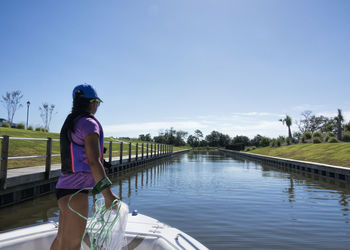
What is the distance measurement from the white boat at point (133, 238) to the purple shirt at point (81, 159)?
76 cm

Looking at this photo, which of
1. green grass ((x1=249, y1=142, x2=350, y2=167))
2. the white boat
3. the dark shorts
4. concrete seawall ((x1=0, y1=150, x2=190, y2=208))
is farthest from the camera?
green grass ((x1=249, y1=142, x2=350, y2=167))

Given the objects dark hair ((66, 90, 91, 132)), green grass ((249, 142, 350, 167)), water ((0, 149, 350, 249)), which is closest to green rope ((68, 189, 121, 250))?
dark hair ((66, 90, 91, 132))

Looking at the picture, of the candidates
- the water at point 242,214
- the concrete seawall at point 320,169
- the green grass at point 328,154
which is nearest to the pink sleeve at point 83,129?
the water at point 242,214

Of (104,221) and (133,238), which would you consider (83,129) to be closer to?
(104,221)

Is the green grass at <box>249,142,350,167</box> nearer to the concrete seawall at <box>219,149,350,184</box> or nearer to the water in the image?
the concrete seawall at <box>219,149,350,184</box>

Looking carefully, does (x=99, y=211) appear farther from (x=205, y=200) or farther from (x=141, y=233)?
(x=205, y=200)

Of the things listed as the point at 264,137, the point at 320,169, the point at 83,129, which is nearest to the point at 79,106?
the point at 83,129

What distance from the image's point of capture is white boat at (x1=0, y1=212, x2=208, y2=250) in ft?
7.80

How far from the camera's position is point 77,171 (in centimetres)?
206

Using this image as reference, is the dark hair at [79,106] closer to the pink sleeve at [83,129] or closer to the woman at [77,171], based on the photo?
the woman at [77,171]

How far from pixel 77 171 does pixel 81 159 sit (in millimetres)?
99

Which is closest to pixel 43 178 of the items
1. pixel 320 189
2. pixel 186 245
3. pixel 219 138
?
pixel 186 245

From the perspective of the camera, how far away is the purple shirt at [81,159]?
78.3 inches

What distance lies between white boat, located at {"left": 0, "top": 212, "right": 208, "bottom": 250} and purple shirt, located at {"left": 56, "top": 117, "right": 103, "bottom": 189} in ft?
2.50
